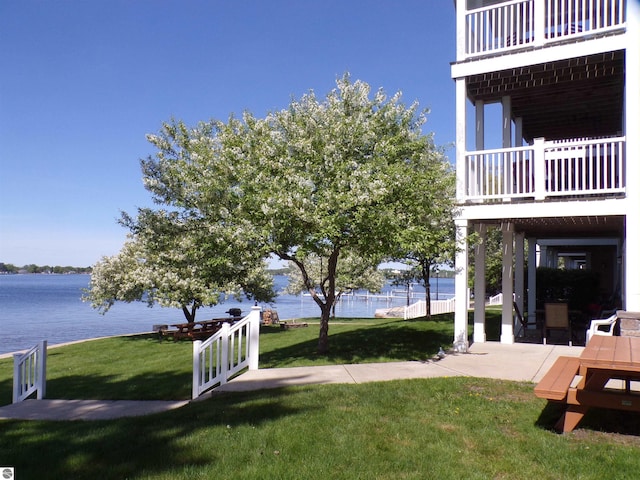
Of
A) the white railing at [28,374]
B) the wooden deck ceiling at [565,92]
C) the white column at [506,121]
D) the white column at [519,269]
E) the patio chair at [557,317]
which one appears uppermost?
the wooden deck ceiling at [565,92]

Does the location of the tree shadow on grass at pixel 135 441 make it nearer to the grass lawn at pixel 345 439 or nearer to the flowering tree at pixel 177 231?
the grass lawn at pixel 345 439

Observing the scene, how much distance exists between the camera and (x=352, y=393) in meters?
6.29

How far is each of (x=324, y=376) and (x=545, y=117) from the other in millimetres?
9170

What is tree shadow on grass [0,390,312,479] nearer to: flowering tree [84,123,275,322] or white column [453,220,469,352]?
white column [453,220,469,352]

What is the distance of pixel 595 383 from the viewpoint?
15.7 ft

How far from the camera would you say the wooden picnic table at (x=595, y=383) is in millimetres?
3980

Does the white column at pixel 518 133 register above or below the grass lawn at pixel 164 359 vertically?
above

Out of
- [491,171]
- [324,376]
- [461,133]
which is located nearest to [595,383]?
[324,376]

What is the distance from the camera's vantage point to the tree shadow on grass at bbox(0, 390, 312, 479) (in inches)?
161

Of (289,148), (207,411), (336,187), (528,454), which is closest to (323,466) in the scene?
(528,454)

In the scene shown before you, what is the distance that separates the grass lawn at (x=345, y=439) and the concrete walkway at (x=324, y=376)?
473 mm

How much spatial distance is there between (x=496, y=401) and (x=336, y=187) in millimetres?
4321

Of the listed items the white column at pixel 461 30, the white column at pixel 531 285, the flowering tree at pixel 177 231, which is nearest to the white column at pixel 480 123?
the white column at pixel 461 30

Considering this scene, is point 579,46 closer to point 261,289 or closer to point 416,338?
point 416,338
